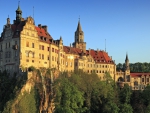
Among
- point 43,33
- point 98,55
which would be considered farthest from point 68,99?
point 98,55

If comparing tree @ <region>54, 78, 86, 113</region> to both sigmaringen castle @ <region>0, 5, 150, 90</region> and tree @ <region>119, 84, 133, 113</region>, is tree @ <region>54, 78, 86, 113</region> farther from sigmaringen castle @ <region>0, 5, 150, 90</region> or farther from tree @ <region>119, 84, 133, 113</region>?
tree @ <region>119, 84, 133, 113</region>

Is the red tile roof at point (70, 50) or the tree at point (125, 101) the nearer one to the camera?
the tree at point (125, 101)

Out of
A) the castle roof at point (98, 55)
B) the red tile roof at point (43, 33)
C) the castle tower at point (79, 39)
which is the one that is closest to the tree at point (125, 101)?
the castle roof at point (98, 55)

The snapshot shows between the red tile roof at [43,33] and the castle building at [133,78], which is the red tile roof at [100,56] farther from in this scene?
the red tile roof at [43,33]

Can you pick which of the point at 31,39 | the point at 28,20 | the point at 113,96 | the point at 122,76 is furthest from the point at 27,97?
the point at 122,76

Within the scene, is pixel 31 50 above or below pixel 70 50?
below

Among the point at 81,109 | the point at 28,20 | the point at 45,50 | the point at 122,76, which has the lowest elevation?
the point at 81,109

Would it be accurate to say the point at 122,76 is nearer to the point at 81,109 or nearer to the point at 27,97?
the point at 81,109

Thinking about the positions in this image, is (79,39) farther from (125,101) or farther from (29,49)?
(29,49)

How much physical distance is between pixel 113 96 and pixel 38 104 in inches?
1094

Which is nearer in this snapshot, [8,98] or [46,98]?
[8,98]

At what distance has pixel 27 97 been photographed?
3184 inches

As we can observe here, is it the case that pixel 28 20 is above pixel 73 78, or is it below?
above

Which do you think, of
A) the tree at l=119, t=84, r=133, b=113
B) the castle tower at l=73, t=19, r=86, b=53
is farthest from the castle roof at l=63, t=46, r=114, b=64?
the tree at l=119, t=84, r=133, b=113
